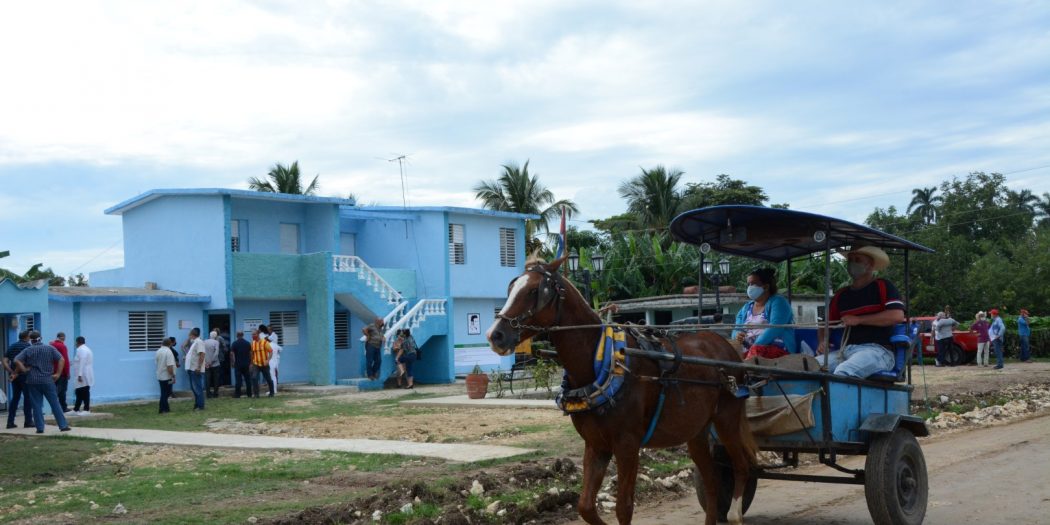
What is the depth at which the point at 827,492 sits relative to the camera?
33.2 ft

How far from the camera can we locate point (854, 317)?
853cm

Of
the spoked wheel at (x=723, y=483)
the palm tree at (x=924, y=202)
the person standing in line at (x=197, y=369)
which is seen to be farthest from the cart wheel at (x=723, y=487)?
the palm tree at (x=924, y=202)

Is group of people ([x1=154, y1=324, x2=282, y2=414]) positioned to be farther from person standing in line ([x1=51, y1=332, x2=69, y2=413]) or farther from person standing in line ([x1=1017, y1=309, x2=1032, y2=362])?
person standing in line ([x1=1017, y1=309, x2=1032, y2=362])

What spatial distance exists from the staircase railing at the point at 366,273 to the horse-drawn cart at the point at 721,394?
79.1 ft

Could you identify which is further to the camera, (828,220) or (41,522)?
(41,522)

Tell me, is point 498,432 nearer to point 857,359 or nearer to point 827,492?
point 827,492

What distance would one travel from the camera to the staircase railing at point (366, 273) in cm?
3225

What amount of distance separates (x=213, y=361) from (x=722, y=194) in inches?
1311

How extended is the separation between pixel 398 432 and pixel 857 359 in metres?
10.1

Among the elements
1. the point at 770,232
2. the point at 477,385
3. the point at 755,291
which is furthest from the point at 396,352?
the point at 770,232

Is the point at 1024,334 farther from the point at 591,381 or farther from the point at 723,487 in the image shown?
the point at 591,381

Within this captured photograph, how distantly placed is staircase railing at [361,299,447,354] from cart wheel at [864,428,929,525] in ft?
78.2

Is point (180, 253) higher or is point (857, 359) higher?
point (180, 253)

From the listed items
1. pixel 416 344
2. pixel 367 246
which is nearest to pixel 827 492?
pixel 416 344
